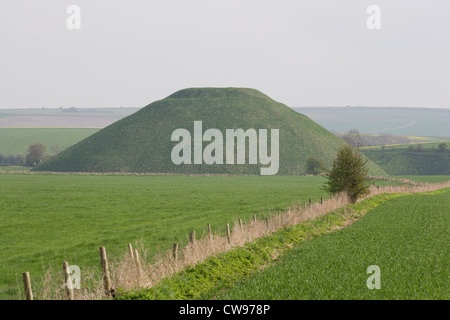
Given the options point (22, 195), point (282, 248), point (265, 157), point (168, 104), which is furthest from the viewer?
point (168, 104)

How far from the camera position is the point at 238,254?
65.0 ft

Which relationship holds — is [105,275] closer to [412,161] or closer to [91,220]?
[91,220]

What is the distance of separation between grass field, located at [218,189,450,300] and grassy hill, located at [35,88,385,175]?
97.5 metres

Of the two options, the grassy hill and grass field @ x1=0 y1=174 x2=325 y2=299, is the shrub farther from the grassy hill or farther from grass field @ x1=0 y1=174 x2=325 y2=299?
the grassy hill

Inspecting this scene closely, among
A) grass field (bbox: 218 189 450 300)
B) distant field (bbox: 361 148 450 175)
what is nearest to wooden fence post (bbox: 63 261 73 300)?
grass field (bbox: 218 189 450 300)

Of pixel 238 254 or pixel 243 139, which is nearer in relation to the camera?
pixel 238 254

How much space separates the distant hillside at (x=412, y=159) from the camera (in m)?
160

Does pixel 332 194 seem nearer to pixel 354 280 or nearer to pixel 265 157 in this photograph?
pixel 354 280

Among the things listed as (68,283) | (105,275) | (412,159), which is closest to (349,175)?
(105,275)

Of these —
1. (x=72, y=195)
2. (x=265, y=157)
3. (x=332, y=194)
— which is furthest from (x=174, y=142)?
(x=332, y=194)

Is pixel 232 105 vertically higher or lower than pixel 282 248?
higher

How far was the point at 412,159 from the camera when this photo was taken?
16975 cm

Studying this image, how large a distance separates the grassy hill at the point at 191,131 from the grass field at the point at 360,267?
320ft
